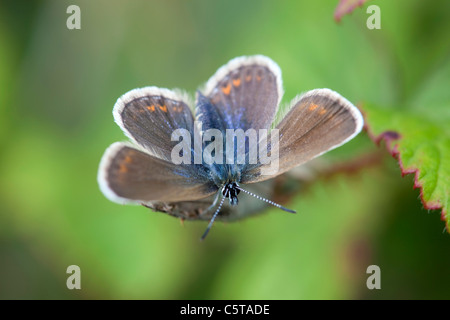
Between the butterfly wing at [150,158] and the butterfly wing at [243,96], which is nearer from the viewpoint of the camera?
the butterfly wing at [150,158]

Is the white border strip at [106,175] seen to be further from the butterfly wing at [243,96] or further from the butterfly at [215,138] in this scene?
the butterfly wing at [243,96]

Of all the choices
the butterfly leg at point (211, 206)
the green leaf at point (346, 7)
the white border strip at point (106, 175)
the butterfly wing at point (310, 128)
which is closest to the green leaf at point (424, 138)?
the butterfly wing at point (310, 128)

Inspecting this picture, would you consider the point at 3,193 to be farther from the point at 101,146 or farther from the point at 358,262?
the point at 358,262

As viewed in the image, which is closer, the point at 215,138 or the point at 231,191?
the point at 231,191

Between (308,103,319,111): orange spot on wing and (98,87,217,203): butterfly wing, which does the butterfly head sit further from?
(308,103,319,111): orange spot on wing

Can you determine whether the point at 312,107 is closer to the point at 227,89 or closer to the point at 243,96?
the point at 243,96

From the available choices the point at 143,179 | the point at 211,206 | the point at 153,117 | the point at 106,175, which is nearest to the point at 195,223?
the point at 153,117

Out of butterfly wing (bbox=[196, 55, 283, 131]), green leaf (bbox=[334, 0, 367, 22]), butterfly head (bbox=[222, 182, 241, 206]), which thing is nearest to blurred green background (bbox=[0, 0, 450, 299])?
butterfly wing (bbox=[196, 55, 283, 131])
